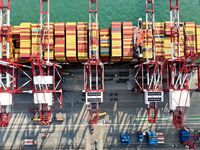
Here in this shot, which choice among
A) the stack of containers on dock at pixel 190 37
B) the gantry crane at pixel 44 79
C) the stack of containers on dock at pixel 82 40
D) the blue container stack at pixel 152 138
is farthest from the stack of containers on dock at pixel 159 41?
the gantry crane at pixel 44 79

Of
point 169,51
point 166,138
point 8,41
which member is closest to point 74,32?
point 8,41

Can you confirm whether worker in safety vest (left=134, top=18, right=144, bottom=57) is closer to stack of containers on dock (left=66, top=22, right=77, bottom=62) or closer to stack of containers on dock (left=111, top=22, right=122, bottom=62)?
stack of containers on dock (left=111, top=22, right=122, bottom=62)

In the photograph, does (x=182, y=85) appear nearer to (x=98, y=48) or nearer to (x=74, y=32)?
(x=98, y=48)

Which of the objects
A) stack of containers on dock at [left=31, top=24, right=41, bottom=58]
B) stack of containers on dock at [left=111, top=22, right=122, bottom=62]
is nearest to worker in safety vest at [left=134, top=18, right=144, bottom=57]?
stack of containers on dock at [left=111, top=22, right=122, bottom=62]

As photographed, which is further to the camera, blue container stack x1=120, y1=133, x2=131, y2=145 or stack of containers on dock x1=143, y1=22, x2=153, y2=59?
blue container stack x1=120, y1=133, x2=131, y2=145

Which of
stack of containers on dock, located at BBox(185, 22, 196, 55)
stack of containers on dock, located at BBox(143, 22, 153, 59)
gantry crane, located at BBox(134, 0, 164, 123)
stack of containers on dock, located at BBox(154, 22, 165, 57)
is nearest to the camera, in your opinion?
gantry crane, located at BBox(134, 0, 164, 123)

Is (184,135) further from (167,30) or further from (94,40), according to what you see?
(94,40)

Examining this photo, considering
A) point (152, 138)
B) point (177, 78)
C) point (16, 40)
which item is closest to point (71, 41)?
point (16, 40)
